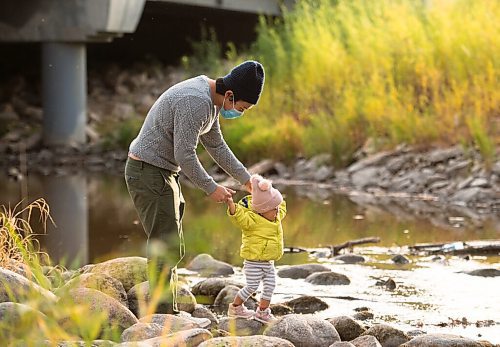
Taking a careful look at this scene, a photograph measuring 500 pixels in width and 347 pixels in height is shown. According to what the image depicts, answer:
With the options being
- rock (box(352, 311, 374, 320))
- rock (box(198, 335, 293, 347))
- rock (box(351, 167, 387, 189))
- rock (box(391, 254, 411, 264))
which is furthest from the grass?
rock (box(198, 335, 293, 347))

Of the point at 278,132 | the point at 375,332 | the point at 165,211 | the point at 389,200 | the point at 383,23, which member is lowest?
the point at 375,332

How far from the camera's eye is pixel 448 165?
1667 centimetres

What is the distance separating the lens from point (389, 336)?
6.97m

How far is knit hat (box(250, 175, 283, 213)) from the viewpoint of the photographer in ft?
23.5

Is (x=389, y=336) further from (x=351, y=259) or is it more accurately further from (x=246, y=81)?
(x=351, y=259)

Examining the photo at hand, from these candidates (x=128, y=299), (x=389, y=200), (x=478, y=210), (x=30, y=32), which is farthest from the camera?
(x=30, y=32)

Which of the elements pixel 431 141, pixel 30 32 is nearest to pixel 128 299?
pixel 431 141

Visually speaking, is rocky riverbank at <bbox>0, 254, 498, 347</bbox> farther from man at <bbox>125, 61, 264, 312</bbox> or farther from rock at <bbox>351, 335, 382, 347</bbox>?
man at <bbox>125, 61, 264, 312</bbox>

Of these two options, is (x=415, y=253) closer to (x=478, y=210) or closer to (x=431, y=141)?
(x=478, y=210)

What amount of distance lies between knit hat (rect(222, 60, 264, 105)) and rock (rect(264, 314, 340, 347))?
46.6 inches

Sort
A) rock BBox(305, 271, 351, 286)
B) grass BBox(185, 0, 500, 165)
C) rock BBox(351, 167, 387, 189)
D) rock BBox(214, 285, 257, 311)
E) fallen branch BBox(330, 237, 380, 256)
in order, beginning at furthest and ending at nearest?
1. rock BBox(351, 167, 387, 189)
2. grass BBox(185, 0, 500, 165)
3. fallen branch BBox(330, 237, 380, 256)
4. rock BBox(305, 271, 351, 286)
5. rock BBox(214, 285, 257, 311)

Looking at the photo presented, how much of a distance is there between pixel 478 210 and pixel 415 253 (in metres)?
3.93

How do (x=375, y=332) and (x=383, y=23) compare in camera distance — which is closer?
(x=375, y=332)

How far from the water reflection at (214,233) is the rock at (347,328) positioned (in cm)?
221
